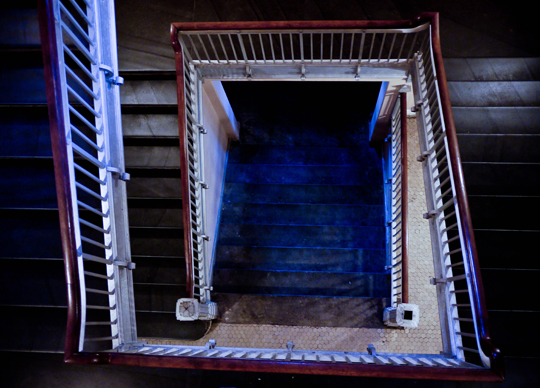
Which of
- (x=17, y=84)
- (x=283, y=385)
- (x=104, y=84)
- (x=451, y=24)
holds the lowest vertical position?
(x=283, y=385)

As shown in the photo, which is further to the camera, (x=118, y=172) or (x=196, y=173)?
(x=196, y=173)

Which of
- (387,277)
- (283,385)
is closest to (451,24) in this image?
→ (387,277)

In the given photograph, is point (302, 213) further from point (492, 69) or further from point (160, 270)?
point (492, 69)

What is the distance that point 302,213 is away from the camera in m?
5.12

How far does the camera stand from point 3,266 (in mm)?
2586

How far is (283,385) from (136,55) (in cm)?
374

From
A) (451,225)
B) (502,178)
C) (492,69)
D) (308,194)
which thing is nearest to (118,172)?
(451,225)

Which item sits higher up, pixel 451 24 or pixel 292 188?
pixel 451 24

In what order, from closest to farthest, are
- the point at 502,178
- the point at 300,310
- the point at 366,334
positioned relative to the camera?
the point at 502,178, the point at 366,334, the point at 300,310

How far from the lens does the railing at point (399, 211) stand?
3.58 m

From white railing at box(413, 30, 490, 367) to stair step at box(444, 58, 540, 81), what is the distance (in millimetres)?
857

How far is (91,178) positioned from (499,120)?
3.99m

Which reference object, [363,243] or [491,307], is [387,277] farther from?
[491,307]

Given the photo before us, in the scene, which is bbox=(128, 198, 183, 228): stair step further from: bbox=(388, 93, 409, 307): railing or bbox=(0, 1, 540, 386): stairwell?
bbox=(388, 93, 409, 307): railing
